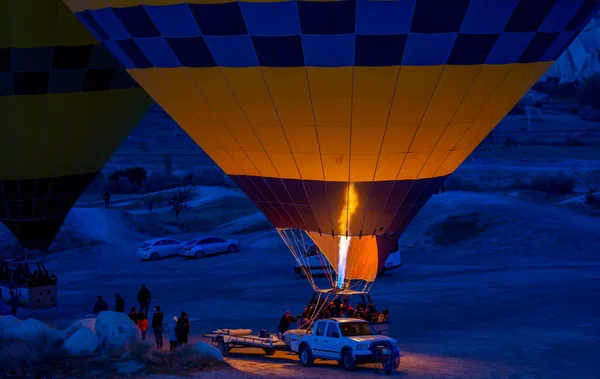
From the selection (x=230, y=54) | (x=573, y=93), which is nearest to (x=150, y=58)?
(x=230, y=54)

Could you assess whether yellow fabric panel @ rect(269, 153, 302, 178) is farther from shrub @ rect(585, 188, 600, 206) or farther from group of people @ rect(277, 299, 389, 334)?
shrub @ rect(585, 188, 600, 206)

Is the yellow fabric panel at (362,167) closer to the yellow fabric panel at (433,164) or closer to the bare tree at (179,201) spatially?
the yellow fabric panel at (433,164)

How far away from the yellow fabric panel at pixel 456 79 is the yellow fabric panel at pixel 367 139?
1.12m

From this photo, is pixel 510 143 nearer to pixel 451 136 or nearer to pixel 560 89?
pixel 560 89

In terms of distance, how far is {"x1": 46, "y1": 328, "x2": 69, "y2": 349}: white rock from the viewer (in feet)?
67.8

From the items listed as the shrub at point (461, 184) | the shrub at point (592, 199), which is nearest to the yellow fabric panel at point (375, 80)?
the shrub at point (592, 199)

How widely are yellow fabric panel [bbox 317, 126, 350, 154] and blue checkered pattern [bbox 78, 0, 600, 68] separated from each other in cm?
121

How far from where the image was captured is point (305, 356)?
2072cm

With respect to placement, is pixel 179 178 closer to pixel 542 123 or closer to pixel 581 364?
pixel 542 123

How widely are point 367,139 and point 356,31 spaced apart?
2.02 m

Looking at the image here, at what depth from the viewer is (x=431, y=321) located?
82.0ft

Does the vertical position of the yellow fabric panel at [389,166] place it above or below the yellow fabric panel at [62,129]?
below

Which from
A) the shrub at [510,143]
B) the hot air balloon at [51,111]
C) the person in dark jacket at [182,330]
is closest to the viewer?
the person in dark jacket at [182,330]

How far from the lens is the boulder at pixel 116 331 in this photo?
20969mm
